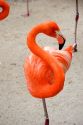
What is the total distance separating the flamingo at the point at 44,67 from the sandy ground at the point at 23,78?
17.9 inches

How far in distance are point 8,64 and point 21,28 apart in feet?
2.23

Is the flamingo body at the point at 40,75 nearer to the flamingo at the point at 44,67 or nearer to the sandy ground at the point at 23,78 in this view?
the flamingo at the point at 44,67

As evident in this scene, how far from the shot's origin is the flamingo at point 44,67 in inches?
52.9

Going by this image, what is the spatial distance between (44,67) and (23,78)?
0.83 metres

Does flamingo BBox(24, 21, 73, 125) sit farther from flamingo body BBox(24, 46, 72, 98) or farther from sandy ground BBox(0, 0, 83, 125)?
sandy ground BBox(0, 0, 83, 125)

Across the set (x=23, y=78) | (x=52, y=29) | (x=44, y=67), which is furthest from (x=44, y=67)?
(x=23, y=78)

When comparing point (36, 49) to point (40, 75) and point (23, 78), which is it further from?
point (23, 78)

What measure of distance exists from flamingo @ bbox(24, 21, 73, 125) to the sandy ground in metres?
0.46

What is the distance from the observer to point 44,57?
1.39 meters

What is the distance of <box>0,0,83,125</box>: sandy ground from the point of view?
73.4 inches

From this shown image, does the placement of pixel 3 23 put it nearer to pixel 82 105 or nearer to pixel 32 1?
pixel 32 1

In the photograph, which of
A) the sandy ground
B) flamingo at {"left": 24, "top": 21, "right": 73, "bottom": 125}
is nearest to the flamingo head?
flamingo at {"left": 24, "top": 21, "right": 73, "bottom": 125}

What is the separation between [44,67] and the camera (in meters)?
1.43

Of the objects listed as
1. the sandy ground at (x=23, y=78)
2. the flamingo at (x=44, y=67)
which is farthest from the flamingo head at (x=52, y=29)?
the sandy ground at (x=23, y=78)
